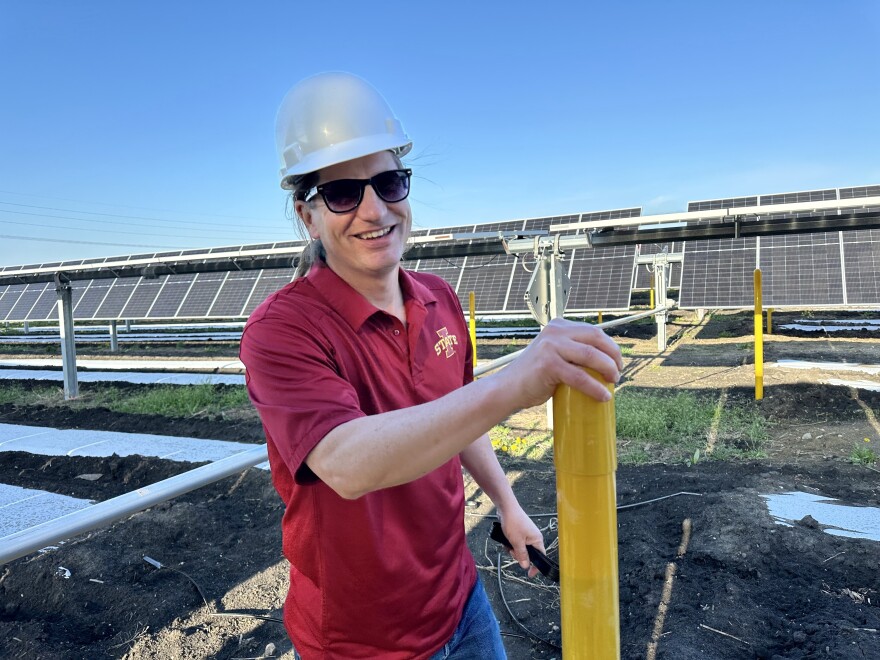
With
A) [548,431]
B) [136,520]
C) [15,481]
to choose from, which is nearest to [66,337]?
[15,481]

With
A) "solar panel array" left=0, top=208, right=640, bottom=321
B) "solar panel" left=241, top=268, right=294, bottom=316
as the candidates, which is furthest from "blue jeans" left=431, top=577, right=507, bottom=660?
"solar panel" left=241, top=268, right=294, bottom=316

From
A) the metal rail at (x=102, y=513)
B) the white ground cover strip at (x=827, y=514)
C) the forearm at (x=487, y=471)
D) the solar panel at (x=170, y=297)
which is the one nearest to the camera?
the metal rail at (x=102, y=513)

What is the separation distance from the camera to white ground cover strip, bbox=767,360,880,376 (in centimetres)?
893

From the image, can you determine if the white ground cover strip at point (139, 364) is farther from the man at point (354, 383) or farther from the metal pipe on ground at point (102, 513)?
the man at point (354, 383)

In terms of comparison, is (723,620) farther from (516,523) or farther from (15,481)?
(15,481)

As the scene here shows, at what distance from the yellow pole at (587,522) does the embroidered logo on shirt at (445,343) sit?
0.67 meters

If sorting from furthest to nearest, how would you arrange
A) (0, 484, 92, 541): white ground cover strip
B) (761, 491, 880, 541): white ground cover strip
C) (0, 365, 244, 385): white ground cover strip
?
1. (0, 365, 244, 385): white ground cover strip
2. (0, 484, 92, 541): white ground cover strip
3. (761, 491, 880, 541): white ground cover strip

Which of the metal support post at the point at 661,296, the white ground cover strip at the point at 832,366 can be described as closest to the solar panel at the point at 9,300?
the metal support post at the point at 661,296

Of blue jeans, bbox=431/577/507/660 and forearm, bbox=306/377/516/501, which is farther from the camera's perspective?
blue jeans, bbox=431/577/507/660

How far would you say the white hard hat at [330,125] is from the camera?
48.2 inches

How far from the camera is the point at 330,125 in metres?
1.23

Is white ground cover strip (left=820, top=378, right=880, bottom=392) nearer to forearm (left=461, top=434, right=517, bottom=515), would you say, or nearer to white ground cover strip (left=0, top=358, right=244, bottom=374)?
forearm (left=461, top=434, right=517, bottom=515)

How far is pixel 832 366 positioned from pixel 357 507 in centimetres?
1028

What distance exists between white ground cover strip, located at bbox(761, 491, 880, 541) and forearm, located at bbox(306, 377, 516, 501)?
11.8ft
